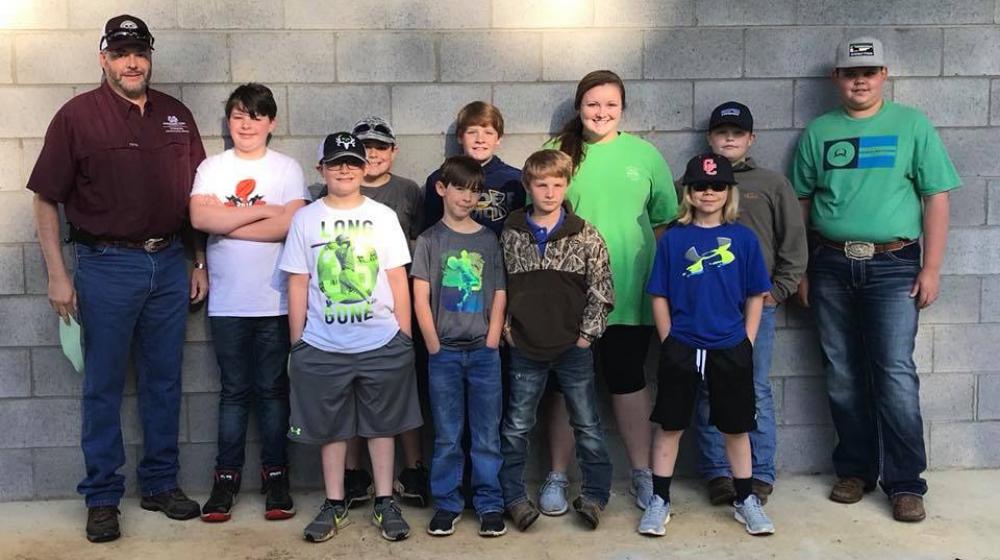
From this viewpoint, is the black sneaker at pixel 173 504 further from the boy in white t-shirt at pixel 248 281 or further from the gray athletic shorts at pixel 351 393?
the gray athletic shorts at pixel 351 393

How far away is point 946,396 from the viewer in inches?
190

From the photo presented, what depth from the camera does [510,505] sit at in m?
4.18

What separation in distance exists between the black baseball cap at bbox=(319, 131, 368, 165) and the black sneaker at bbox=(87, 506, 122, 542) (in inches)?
65.9

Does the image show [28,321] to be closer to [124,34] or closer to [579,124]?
[124,34]

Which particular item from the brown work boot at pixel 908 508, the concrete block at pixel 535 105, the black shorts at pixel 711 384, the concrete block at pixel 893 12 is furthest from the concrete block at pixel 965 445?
the concrete block at pixel 535 105

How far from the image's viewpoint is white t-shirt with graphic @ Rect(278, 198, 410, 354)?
3963 mm

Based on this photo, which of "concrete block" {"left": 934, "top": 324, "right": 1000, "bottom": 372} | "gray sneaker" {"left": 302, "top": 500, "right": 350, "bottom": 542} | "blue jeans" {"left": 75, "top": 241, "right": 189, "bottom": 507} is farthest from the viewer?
"concrete block" {"left": 934, "top": 324, "right": 1000, "bottom": 372}

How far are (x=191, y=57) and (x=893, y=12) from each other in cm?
316

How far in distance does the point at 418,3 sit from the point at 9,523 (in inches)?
111

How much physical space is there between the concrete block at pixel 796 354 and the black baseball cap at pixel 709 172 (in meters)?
1.11

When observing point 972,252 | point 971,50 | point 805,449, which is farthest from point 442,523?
point 971,50

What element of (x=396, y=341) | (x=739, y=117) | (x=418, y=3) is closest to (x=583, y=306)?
(x=396, y=341)

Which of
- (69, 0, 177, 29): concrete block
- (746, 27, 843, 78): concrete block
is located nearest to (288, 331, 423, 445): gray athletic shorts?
(69, 0, 177, 29): concrete block

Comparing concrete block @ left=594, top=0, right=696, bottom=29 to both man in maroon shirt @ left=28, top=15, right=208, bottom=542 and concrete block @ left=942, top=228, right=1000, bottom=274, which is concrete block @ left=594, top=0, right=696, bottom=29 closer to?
concrete block @ left=942, top=228, right=1000, bottom=274
